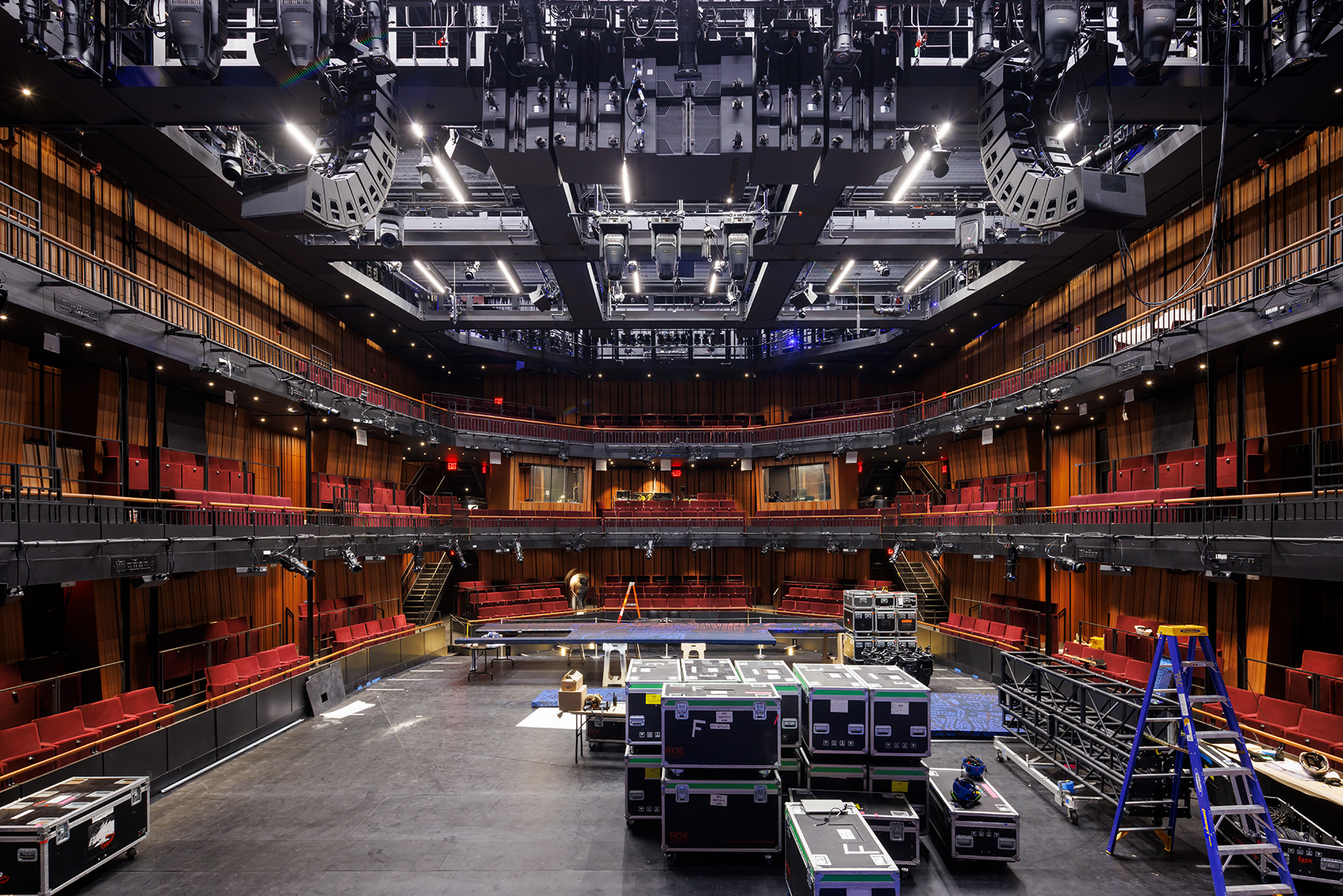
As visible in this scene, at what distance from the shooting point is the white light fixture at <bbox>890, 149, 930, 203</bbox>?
1170 centimetres

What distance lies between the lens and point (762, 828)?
7.23 m

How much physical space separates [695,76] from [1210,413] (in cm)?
978

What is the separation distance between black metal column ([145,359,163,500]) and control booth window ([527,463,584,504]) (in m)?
15.3

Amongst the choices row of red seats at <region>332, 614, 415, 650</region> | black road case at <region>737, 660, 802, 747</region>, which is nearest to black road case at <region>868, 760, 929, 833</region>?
black road case at <region>737, 660, 802, 747</region>

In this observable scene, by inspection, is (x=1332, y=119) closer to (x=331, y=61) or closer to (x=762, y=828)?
(x=762, y=828)

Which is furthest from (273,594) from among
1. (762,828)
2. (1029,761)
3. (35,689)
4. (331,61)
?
(1029,761)

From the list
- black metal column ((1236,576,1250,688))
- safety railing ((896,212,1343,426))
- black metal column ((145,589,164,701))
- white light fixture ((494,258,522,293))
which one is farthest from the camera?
white light fixture ((494,258,522,293))

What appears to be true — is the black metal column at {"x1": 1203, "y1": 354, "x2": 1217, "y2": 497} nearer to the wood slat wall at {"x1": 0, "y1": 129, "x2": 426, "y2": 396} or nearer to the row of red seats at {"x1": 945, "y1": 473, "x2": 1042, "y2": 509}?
the row of red seats at {"x1": 945, "y1": 473, "x2": 1042, "y2": 509}

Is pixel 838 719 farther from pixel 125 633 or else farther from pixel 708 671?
pixel 125 633

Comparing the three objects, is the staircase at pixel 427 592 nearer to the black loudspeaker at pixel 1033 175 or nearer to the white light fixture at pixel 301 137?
the white light fixture at pixel 301 137

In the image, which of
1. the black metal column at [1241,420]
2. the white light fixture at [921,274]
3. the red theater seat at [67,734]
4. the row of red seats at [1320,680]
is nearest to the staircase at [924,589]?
the white light fixture at [921,274]

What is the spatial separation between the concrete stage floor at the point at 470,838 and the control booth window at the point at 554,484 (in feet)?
51.3

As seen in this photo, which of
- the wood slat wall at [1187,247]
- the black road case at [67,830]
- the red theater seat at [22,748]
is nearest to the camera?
the black road case at [67,830]

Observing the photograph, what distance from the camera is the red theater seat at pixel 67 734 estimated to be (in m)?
9.17
